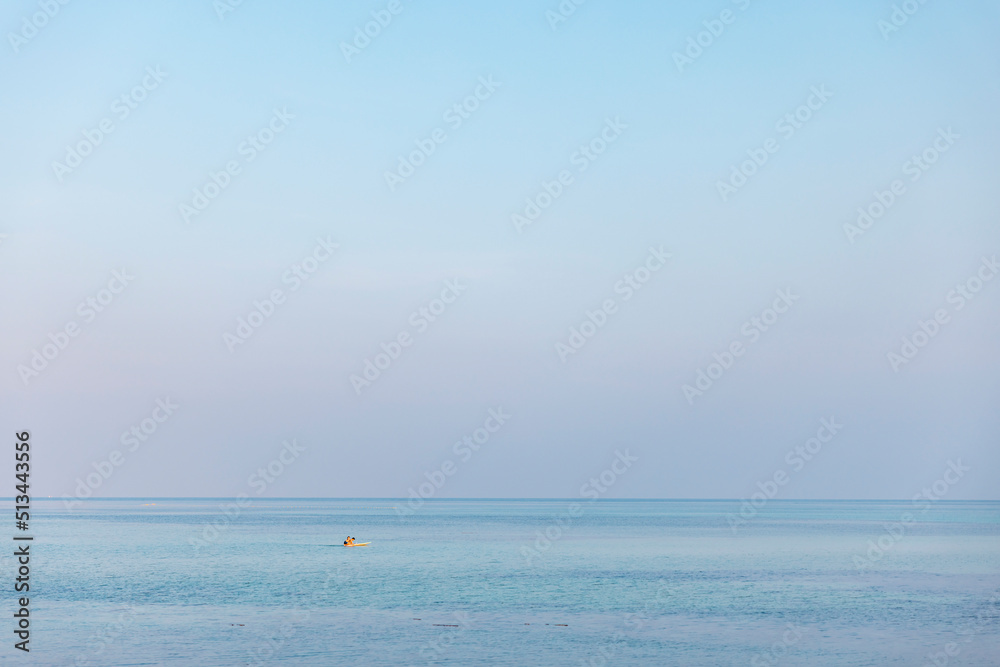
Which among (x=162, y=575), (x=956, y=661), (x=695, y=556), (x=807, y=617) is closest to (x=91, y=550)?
(x=162, y=575)

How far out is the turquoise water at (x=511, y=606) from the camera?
35.0 meters

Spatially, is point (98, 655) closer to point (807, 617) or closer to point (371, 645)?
point (371, 645)

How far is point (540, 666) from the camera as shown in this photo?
32.9 m

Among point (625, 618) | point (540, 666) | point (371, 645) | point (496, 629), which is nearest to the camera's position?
point (540, 666)

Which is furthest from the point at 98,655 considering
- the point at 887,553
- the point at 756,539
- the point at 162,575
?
the point at 756,539

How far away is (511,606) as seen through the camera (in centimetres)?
4597

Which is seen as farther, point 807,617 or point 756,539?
point 756,539

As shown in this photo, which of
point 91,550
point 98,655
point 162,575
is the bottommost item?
point 98,655

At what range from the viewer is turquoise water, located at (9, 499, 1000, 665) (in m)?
35.0

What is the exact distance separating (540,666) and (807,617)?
16.2 metres

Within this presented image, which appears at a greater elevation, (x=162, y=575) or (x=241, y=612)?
(x=162, y=575)

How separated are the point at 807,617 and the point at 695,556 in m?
34.8

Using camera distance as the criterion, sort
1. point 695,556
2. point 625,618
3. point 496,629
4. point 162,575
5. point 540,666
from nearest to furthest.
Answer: point 540,666
point 496,629
point 625,618
point 162,575
point 695,556

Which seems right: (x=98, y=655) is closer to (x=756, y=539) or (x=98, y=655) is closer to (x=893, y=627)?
(x=893, y=627)
